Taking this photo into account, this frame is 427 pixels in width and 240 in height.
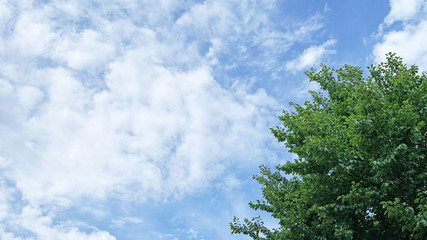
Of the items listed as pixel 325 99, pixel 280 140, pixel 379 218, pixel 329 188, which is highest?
pixel 325 99

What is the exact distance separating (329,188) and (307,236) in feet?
7.41

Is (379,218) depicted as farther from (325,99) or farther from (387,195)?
(325,99)

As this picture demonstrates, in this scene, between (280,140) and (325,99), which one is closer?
(280,140)

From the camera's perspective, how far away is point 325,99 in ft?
56.6

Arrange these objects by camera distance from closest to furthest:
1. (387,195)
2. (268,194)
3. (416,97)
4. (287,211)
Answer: (387,195) < (416,97) < (287,211) < (268,194)

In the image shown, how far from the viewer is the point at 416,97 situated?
39.8 feet

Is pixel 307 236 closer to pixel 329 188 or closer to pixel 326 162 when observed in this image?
pixel 329 188

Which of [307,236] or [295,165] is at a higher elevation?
[295,165]

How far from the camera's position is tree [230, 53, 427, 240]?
34.6 ft

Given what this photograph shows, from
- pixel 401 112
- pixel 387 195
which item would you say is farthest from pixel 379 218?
pixel 401 112

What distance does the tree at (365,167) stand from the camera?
10.5 metres

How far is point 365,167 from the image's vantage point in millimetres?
11422

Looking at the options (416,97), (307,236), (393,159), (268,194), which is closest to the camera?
(393,159)

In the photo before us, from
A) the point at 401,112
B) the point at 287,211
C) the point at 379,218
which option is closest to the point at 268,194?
the point at 287,211
